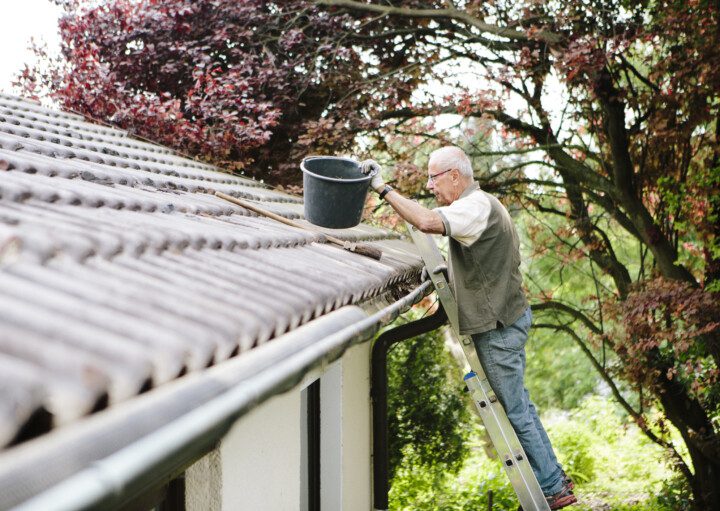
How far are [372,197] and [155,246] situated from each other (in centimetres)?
579

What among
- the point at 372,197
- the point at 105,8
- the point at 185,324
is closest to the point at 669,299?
the point at 372,197

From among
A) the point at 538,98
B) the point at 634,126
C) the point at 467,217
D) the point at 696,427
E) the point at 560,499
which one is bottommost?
the point at 696,427

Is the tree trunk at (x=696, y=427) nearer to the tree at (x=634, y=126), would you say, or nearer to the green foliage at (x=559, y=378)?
the tree at (x=634, y=126)

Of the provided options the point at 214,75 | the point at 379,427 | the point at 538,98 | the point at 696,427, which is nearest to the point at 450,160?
the point at 379,427

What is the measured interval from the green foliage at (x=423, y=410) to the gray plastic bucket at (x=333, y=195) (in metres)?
5.30

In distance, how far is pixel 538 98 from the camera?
7059 mm

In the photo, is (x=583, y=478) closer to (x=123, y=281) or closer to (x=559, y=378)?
(x=559, y=378)

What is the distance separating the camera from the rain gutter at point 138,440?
67 centimetres

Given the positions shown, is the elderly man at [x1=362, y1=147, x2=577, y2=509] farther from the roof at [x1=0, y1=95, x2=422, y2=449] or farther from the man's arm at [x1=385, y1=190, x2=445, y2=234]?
the roof at [x1=0, y1=95, x2=422, y2=449]

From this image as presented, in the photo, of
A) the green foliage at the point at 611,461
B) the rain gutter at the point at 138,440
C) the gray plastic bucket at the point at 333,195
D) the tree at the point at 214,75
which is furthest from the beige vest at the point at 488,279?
the green foliage at the point at 611,461

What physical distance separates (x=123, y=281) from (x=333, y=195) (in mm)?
2080

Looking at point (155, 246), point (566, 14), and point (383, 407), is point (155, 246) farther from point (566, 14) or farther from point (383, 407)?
point (566, 14)

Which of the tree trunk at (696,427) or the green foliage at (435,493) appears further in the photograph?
the green foliage at (435,493)

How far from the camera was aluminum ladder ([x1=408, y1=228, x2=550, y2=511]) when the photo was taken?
357cm
